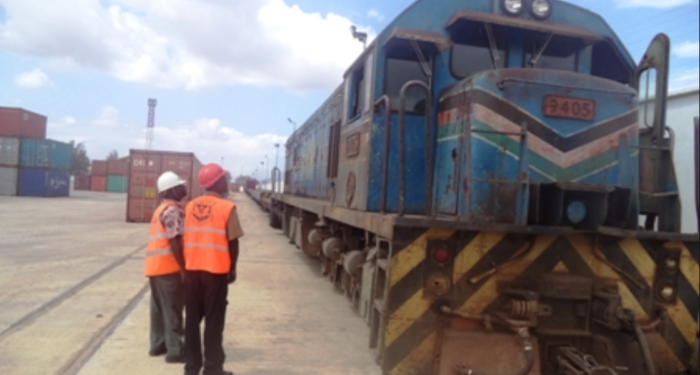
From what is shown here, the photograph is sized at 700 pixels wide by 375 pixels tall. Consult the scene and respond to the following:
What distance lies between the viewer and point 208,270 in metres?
4.17

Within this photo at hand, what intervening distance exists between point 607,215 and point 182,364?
373 centimetres

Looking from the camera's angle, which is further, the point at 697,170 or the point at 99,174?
the point at 99,174

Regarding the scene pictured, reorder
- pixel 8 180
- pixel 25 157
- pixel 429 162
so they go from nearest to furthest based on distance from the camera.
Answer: pixel 429 162 < pixel 8 180 < pixel 25 157

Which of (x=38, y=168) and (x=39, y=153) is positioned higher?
(x=39, y=153)

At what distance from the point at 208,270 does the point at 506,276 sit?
7.40 feet

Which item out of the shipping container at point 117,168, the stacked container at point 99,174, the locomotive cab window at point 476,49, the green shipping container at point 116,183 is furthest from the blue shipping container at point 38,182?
the locomotive cab window at point 476,49

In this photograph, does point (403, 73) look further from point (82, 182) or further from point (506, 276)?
point (82, 182)

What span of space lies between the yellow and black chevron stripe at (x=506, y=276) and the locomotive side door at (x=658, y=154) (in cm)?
38

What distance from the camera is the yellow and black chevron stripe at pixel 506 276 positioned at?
12.9ft

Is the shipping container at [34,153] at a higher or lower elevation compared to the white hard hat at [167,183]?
higher

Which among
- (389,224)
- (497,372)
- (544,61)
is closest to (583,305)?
(497,372)

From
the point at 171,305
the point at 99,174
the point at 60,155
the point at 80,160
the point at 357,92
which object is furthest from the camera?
the point at 80,160

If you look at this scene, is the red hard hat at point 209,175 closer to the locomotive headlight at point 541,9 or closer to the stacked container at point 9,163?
the locomotive headlight at point 541,9

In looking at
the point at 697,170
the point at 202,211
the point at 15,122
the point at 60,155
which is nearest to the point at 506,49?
the point at 697,170
